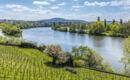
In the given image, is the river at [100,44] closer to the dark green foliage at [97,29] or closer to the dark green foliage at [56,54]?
the dark green foliage at [56,54]

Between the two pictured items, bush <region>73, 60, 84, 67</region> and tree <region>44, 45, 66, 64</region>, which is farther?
bush <region>73, 60, 84, 67</region>

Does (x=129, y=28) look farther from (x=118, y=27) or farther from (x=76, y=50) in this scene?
(x=76, y=50)

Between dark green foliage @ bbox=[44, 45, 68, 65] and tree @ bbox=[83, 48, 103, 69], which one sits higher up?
dark green foliage @ bbox=[44, 45, 68, 65]

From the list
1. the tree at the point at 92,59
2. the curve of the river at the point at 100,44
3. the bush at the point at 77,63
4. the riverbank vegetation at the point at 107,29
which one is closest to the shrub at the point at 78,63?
the bush at the point at 77,63

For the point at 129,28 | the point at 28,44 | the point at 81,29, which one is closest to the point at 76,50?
the point at 28,44

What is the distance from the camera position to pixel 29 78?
34.8ft

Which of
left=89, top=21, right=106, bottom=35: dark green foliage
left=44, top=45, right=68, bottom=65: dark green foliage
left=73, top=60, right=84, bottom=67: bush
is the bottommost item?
left=73, top=60, right=84, bottom=67: bush

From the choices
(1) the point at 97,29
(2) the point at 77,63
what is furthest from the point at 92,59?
(1) the point at 97,29

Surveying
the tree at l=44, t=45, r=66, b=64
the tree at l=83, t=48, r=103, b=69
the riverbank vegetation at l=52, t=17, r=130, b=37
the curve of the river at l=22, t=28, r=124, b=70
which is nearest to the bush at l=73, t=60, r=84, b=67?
the tree at l=83, t=48, r=103, b=69

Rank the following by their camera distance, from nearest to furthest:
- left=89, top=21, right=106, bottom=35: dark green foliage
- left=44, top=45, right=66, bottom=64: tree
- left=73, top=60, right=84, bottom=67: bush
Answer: left=44, top=45, right=66, bottom=64: tree
left=73, top=60, right=84, bottom=67: bush
left=89, top=21, right=106, bottom=35: dark green foliage

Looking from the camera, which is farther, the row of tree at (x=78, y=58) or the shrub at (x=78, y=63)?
the shrub at (x=78, y=63)

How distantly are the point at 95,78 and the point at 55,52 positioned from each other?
23.0 ft

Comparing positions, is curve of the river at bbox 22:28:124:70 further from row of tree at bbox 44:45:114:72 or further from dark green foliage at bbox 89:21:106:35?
dark green foliage at bbox 89:21:106:35

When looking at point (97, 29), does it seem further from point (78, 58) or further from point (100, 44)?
point (78, 58)
